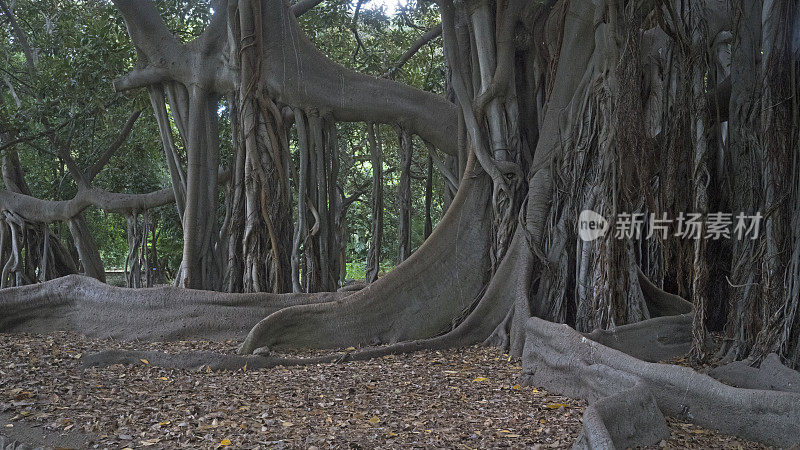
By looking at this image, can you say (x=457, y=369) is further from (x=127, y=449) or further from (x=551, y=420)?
(x=127, y=449)

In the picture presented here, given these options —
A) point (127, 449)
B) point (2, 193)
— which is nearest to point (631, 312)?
point (127, 449)

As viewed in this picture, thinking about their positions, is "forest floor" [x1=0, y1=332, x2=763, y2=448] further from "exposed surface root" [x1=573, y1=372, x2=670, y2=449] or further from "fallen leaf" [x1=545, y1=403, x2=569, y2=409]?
"exposed surface root" [x1=573, y1=372, x2=670, y2=449]

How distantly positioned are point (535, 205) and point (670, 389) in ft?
6.62

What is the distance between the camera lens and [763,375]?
12.4ft

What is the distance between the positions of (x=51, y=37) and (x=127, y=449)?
6246 millimetres

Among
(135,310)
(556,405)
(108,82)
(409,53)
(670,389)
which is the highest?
(409,53)

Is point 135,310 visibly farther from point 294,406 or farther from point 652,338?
point 652,338

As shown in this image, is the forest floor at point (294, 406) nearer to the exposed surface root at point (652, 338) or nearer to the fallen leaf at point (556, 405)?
the fallen leaf at point (556, 405)

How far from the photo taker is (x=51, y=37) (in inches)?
308

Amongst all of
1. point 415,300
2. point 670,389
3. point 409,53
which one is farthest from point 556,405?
point 409,53

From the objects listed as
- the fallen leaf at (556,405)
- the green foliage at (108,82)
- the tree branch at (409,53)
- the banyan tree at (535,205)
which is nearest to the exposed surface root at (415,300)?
the banyan tree at (535,205)

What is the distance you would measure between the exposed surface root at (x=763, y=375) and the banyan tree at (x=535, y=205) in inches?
0.4

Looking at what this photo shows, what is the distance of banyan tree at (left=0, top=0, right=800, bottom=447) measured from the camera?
13.0ft

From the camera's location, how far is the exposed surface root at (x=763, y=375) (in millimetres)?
3631
